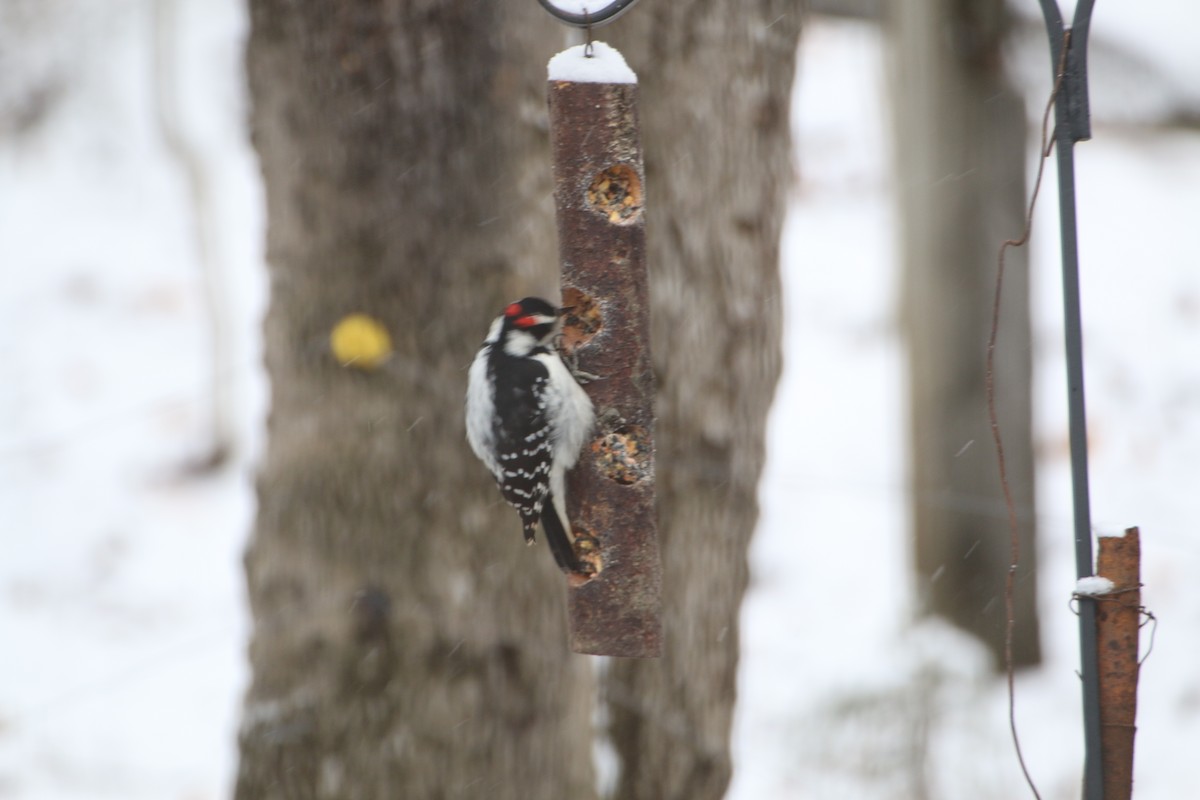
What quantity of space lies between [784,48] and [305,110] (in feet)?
3.88

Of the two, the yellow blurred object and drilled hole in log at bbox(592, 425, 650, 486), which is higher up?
the yellow blurred object

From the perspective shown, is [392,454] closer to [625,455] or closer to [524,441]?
[524,441]

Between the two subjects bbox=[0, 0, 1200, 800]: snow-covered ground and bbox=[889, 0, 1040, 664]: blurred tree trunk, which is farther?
bbox=[0, 0, 1200, 800]: snow-covered ground

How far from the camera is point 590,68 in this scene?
1.73 metres

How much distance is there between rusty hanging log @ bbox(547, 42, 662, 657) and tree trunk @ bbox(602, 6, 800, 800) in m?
0.99

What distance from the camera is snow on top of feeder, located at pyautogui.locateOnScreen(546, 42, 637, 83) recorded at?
1.72 meters

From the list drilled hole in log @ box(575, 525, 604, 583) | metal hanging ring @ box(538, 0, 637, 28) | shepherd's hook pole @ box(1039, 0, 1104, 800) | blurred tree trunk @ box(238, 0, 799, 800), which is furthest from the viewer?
blurred tree trunk @ box(238, 0, 799, 800)

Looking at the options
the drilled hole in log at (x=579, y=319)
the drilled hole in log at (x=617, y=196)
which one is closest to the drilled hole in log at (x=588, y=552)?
the drilled hole in log at (x=579, y=319)

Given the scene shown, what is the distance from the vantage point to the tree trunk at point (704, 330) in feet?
9.09

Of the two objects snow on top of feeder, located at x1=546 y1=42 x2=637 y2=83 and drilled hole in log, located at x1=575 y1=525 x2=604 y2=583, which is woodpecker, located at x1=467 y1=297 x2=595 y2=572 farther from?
snow on top of feeder, located at x1=546 y1=42 x2=637 y2=83

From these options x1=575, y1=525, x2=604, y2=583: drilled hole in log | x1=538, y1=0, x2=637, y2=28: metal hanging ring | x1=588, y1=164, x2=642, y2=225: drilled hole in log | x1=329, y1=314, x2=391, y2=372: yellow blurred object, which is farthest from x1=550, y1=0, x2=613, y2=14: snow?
x1=329, y1=314, x2=391, y2=372: yellow blurred object

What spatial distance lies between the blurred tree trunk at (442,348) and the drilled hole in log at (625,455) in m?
1.00

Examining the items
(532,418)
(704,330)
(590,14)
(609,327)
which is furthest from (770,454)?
(590,14)

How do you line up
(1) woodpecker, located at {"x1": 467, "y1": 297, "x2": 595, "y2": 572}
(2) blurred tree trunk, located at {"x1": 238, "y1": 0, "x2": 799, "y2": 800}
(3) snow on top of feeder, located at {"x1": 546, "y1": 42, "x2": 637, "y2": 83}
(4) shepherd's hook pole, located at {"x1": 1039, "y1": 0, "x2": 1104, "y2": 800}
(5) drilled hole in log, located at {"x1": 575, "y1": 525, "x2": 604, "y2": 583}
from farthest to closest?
(2) blurred tree trunk, located at {"x1": 238, "y1": 0, "x2": 799, "y2": 800}
(1) woodpecker, located at {"x1": 467, "y1": 297, "x2": 595, "y2": 572}
(5) drilled hole in log, located at {"x1": 575, "y1": 525, "x2": 604, "y2": 583}
(3) snow on top of feeder, located at {"x1": 546, "y1": 42, "x2": 637, "y2": 83}
(4) shepherd's hook pole, located at {"x1": 1039, "y1": 0, "x2": 1104, "y2": 800}
